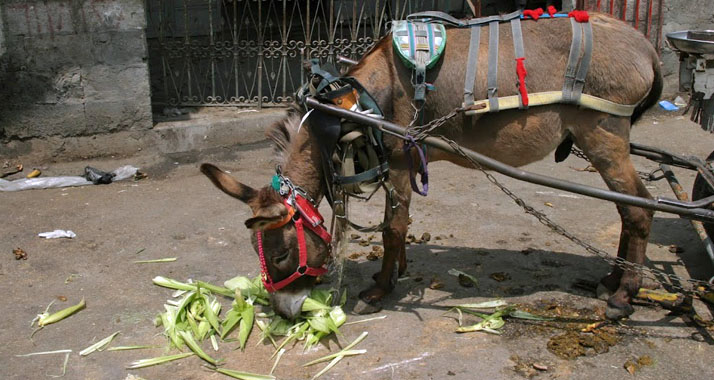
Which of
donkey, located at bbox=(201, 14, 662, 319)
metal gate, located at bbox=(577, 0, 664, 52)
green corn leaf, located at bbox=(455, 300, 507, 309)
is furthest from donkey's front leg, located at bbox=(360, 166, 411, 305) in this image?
metal gate, located at bbox=(577, 0, 664, 52)

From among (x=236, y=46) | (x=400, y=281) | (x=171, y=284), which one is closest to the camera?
(x=171, y=284)

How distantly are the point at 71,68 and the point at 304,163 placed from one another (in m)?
4.57

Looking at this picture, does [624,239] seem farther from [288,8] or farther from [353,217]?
[288,8]

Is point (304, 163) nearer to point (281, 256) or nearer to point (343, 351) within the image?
point (281, 256)

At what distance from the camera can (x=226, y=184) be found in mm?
3887

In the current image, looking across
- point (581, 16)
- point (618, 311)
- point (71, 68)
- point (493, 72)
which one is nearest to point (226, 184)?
point (493, 72)

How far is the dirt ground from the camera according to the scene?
389 cm

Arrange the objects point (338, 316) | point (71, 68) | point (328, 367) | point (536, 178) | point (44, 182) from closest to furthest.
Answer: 1. point (536, 178)
2. point (328, 367)
3. point (338, 316)
4. point (44, 182)
5. point (71, 68)

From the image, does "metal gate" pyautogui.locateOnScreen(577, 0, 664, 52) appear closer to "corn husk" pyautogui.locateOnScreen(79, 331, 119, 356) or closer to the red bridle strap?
the red bridle strap

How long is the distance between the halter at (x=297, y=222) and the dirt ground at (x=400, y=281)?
0.46 meters

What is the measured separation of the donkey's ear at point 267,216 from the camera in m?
3.64

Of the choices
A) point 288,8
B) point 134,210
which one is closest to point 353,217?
point 134,210

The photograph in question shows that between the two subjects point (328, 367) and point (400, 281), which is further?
point (400, 281)

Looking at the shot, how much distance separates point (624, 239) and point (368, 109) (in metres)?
2.07
